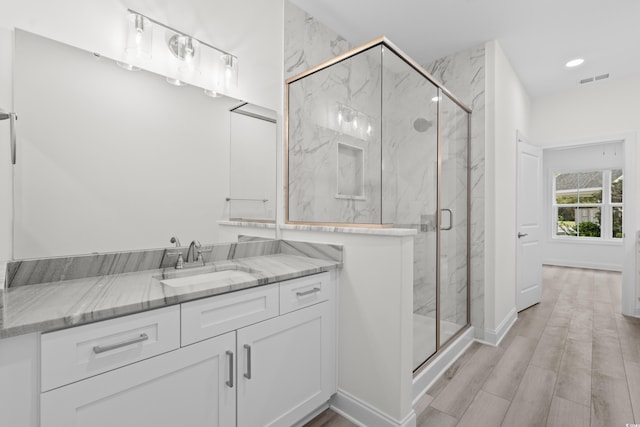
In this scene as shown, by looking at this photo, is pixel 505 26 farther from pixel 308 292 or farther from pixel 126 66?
pixel 126 66

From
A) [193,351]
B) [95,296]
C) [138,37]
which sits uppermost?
[138,37]

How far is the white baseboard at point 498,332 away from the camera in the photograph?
9.16ft

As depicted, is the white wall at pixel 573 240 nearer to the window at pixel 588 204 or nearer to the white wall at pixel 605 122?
the window at pixel 588 204

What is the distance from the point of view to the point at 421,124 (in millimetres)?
2633

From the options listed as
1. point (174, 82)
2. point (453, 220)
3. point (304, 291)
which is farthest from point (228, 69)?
point (453, 220)

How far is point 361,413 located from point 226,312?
3.39 ft

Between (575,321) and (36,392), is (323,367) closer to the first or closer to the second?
(36,392)

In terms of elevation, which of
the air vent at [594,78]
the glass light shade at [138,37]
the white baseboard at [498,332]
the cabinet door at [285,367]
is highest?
the air vent at [594,78]

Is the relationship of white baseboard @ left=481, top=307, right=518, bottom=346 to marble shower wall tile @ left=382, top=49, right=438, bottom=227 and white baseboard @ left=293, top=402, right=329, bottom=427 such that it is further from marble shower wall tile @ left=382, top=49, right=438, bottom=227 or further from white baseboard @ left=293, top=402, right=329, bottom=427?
white baseboard @ left=293, top=402, right=329, bottom=427

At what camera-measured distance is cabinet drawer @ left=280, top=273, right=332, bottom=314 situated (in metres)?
1.56

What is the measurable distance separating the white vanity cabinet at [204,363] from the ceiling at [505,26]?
217cm

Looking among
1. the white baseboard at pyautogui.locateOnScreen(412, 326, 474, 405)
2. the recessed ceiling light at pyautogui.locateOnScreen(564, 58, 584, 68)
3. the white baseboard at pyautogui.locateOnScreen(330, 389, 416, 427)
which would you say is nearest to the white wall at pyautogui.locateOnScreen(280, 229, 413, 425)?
the white baseboard at pyautogui.locateOnScreen(330, 389, 416, 427)

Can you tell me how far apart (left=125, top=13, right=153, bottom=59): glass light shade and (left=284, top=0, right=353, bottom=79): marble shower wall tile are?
0.97m

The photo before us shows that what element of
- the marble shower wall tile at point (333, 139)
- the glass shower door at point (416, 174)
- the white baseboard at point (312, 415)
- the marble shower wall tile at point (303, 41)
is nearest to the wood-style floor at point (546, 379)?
the white baseboard at point (312, 415)
